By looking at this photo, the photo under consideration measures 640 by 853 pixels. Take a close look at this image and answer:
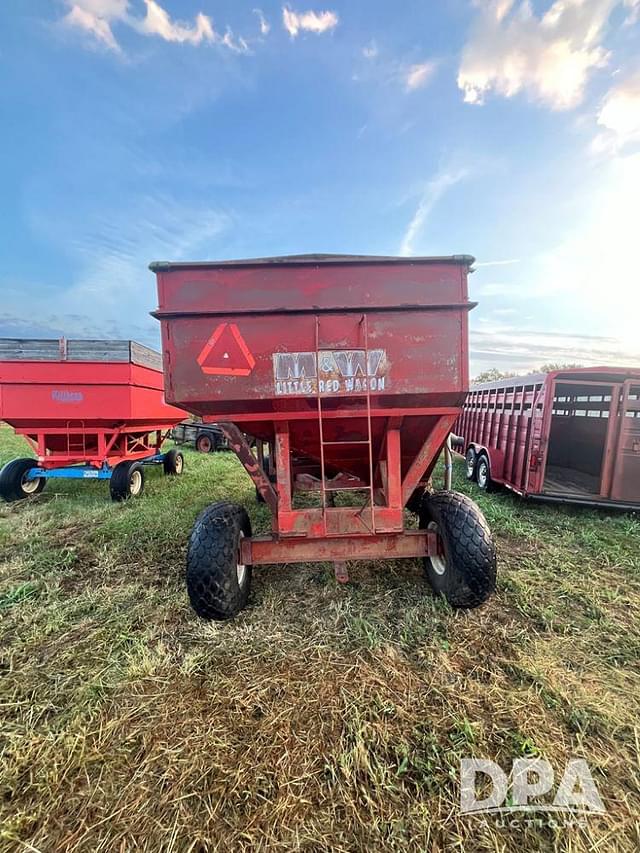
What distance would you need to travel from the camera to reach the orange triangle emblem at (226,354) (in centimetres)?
259

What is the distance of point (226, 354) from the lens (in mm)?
2604

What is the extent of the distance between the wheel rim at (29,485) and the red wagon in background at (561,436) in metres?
8.16

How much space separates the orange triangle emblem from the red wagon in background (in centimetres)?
463

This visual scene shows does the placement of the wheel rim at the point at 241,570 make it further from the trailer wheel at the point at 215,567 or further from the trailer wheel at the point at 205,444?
the trailer wheel at the point at 205,444

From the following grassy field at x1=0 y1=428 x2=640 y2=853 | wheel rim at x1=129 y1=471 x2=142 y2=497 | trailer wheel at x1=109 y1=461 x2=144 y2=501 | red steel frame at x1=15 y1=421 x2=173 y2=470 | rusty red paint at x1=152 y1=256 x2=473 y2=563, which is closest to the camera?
grassy field at x1=0 y1=428 x2=640 y2=853

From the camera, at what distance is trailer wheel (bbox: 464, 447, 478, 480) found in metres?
7.74

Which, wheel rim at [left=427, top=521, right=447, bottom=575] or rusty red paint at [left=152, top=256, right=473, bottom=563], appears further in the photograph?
wheel rim at [left=427, top=521, right=447, bottom=575]

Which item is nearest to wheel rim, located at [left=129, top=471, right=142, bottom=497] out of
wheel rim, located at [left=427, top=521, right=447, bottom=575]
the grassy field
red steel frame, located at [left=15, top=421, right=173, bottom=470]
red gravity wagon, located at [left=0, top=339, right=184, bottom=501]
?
red gravity wagon, located at [left=0, top=339, right=184, bottom=501]

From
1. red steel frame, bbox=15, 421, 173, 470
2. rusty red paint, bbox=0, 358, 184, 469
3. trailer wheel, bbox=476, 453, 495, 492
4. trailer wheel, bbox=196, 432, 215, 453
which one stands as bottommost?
trailer wheel, bbox=196, 432, 215, 453

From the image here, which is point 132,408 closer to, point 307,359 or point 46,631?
point 46,631

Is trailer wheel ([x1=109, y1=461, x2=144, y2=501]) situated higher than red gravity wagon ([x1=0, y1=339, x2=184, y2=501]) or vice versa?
red gravity wagon ([x1=0, y1=339, x2=184, y2=501])

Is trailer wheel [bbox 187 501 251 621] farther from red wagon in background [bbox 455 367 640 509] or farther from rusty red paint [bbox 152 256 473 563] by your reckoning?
red wagon in background [bbox 455 367 640 509]

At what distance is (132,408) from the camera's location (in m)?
5.97

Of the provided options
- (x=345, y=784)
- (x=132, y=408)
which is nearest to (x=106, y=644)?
(x=345, y=784)
